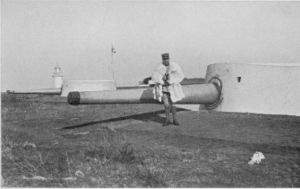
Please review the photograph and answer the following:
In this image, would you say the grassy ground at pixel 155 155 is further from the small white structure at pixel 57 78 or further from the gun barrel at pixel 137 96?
the small white structure at pixel 57 78

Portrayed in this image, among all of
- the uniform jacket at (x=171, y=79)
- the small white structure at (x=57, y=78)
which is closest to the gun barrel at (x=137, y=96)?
the uniform jacket at (x=171, y=79)

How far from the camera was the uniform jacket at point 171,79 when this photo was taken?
6.53 metres

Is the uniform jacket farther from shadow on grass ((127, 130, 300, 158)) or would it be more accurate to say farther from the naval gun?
shadow on grass ((127, 130, 300, 158))

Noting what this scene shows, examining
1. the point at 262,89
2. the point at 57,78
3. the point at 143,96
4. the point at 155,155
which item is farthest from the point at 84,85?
the point at 57,78

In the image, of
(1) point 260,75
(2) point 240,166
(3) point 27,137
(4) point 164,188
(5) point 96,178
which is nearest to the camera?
(4) point 164,188

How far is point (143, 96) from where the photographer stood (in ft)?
22.4

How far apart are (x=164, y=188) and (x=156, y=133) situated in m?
2.70

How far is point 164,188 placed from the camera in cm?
296

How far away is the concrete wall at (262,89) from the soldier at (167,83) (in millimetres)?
2196

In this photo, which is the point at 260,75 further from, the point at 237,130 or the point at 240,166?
the point at 240,166

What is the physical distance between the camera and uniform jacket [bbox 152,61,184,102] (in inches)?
257

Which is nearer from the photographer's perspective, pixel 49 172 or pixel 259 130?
pixel 49 172

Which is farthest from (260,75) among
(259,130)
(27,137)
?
(27,137)

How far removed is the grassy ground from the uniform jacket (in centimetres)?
58
